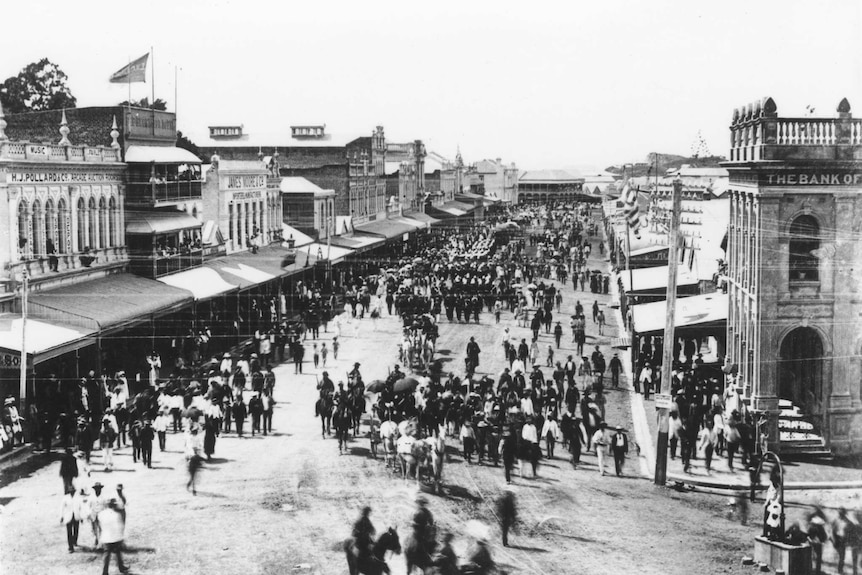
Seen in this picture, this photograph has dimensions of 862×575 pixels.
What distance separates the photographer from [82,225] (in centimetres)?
3297

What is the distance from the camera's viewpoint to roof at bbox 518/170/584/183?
19434cm

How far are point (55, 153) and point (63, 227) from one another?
2294mm

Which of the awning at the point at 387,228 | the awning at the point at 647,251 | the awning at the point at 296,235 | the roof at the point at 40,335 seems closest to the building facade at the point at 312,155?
the awning at the point at 387,228

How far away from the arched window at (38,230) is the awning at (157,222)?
6.48 metres

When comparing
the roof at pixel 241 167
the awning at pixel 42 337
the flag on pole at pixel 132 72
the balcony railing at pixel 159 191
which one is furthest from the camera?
the roof at pixel 241 167

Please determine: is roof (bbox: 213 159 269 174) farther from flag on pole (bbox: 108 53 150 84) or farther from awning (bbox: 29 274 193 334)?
awning (bbox: 29 274 193 334)

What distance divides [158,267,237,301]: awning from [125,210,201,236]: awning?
6.08 ft

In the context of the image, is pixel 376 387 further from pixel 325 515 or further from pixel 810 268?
pixel 810 268

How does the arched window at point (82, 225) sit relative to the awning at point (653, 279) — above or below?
above

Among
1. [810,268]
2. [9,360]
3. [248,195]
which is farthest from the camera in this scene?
[248,195]

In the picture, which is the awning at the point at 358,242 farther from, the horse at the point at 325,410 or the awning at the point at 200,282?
the horse at the point at 325,410

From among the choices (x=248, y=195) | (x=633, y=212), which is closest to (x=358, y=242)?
(x=248, y=195)

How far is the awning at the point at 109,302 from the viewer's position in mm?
26172

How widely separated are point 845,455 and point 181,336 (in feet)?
66.4
